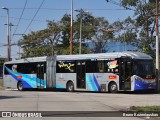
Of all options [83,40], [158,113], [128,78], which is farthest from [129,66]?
[83,40]

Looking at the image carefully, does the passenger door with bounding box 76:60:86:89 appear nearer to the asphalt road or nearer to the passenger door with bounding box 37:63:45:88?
the passenger door with bounding box 37:63:45:88

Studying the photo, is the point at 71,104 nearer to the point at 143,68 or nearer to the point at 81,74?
the point at 143,68

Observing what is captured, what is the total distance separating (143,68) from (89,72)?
472cm

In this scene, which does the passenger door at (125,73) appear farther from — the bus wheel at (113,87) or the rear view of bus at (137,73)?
the bus wheel at (113,87)

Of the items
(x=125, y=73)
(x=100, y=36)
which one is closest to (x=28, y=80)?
(x=125, y=73)

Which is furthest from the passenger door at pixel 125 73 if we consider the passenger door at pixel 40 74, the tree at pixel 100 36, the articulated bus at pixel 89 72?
the tree at pixel 100 36

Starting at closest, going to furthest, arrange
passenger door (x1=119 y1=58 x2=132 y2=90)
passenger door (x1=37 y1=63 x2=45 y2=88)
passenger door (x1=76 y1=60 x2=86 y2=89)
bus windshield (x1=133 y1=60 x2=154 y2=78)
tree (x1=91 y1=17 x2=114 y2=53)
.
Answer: bus windshield (x1=133 y1=60 x2=154 y2=78) < passenger door (x1=119 y1=58 x2=132 y2=90) < passenger door (x1=76 y1=60 x2=86 y2=89) < passenger door (x1=37 y1=63 x2=45 y2=88) < tree (x1=91 y1=17 x2=114 y2=53)

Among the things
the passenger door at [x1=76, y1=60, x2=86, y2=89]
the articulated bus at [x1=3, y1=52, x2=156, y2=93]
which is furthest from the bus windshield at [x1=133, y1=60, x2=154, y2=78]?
the passenger door at [x1=76, y1=60, x2=86, y2=89]

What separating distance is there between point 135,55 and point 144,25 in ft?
85.8

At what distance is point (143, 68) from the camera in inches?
1293

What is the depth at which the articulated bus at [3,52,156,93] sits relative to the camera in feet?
107

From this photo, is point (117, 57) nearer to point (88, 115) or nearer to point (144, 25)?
point (88, 115)

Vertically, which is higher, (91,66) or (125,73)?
(91,66)

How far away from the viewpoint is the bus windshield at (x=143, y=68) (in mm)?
32531
